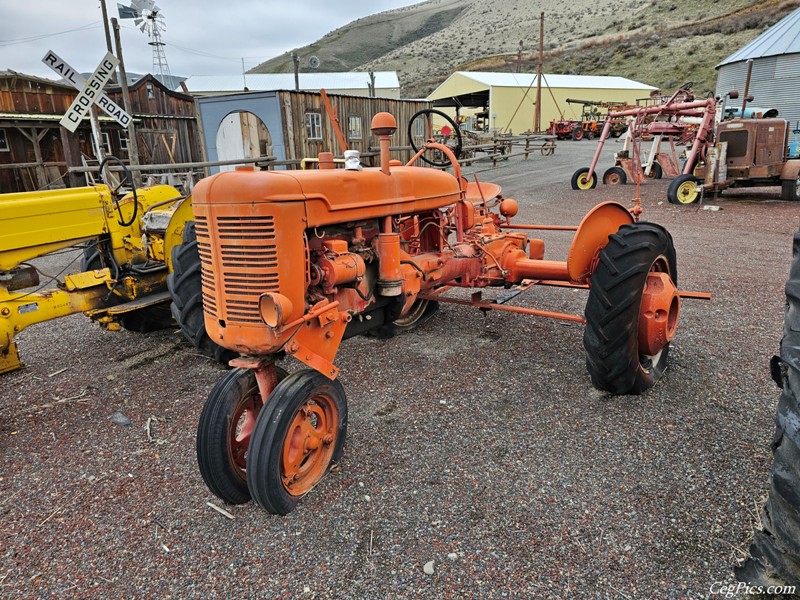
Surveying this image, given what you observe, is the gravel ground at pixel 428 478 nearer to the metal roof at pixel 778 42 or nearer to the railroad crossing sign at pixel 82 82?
the railroad crossing sign at pixel 82 82

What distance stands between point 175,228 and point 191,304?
Answer: 1158 millimetres

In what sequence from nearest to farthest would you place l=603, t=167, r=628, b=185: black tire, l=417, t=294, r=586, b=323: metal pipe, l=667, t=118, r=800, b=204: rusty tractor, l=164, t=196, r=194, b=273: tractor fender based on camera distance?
l=417, t=294, r=586, b=323: metal pipe < l=164, t=196, r=194, b=273: tractor fender < l=667, t=118, r=800, b=204: rusty tractor < l=603, t=167, r=628, b=185: black tire

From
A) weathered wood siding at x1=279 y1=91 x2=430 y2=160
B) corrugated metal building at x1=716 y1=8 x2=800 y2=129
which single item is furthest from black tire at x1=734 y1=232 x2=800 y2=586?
corrugated metal building at x1=716 y1=8 x2=800 y2=129

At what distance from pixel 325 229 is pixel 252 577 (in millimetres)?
1605

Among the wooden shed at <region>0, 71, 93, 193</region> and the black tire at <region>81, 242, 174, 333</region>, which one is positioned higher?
the wooden shed at <region>0, 71, 93, 193</region>

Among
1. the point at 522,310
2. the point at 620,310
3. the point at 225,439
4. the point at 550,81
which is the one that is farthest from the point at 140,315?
the point at 550,81

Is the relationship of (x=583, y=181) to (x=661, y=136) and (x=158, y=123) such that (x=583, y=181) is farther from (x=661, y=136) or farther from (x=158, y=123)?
(x=158, y=123)

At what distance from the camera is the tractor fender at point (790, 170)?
11.0m

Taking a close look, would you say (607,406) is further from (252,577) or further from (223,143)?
(223,143)

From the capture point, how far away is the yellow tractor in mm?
3854

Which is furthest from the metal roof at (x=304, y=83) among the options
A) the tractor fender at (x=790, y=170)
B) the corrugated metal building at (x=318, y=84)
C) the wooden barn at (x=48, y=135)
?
the tractor fender at (x=790, y=170)

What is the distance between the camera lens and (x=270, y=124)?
1354cm

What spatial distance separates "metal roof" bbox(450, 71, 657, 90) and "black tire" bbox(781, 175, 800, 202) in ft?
74.6

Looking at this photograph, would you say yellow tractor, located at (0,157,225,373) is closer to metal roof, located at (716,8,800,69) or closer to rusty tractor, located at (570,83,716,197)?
rusty tractor, located at (570,83,716,197)
